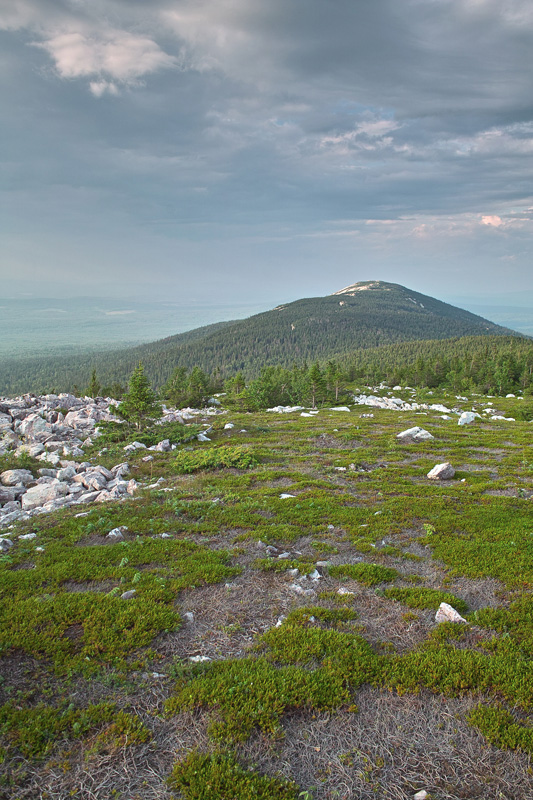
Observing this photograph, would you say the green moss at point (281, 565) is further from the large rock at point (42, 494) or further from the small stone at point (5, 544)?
the large rock at point (42, 494)

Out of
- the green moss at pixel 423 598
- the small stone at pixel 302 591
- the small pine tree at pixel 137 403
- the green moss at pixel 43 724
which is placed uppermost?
the small pine tree at pixel 137 403

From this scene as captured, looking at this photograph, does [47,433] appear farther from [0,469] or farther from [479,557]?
[479,557]

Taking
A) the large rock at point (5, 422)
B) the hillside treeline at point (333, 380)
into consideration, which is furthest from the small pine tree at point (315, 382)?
the large rock at point (5, 422)

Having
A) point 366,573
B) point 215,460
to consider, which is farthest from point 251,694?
point 215,460

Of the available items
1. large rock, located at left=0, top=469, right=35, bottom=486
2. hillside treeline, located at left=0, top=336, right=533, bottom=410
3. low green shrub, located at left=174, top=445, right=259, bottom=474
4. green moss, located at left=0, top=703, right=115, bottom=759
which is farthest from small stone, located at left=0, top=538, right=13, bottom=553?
hillside treeline, located at left=0, top=336, right=533, bottom=410

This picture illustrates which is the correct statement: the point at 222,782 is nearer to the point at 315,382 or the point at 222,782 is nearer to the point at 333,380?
the point at 315,382

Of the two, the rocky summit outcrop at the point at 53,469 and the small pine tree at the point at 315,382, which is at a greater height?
the small pine tree at the point at 315,382

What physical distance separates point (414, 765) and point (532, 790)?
134 cm

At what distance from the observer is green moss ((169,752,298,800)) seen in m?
4.48

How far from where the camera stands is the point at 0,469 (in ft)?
61.9

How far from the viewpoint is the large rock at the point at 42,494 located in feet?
49.3

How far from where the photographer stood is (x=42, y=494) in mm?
15461

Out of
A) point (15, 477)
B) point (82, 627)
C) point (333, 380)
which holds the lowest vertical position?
point (82, 627)

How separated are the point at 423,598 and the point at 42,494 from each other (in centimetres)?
1478
